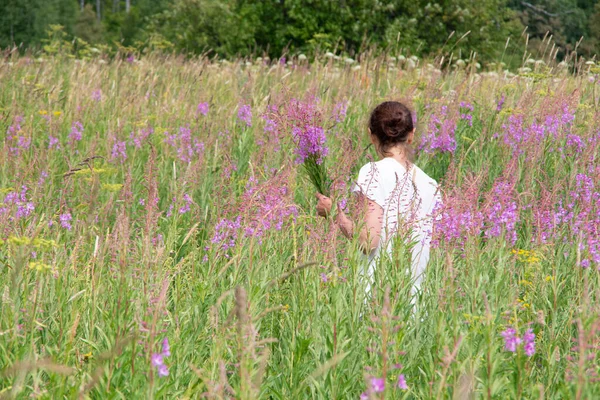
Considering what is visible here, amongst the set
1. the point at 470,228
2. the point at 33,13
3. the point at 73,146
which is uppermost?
the point at 470,228

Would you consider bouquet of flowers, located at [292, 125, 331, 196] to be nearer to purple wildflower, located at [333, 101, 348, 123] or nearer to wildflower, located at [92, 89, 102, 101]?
purple wildflower, located at [333, 101, 348, 123]

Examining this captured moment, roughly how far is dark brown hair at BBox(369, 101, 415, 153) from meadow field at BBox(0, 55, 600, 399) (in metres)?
0.20

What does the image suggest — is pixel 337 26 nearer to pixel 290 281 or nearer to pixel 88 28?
pixel 290 281

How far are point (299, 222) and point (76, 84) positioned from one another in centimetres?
451

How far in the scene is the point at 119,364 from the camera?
7.39 feet

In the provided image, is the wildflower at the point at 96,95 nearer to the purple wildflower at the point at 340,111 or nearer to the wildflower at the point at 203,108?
the wildflower at the point at 203,108

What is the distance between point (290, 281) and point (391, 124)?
0.89m

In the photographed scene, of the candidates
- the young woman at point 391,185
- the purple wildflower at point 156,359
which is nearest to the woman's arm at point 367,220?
the young woman at point 391,185

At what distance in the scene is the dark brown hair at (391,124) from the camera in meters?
3.57

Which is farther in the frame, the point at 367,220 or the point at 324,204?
the point at 324,204

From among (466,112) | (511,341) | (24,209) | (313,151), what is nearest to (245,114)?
(466,112)

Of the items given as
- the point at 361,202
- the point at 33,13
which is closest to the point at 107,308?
the point at 361,202

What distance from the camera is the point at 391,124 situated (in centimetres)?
358

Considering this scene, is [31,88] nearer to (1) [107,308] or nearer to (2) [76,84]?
(2) [76,84]
